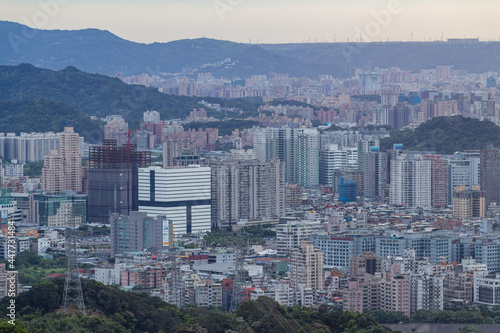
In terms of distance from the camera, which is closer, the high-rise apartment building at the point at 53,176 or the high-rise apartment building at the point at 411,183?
the high-rise apartment building at the point at 53,176

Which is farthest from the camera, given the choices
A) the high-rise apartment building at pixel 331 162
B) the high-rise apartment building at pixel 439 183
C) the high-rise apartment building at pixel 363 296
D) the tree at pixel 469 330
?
the high-rise apartment building at pixel 331 162

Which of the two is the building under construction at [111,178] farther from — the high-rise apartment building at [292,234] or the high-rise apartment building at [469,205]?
the high-rise apartment building at [469,205]

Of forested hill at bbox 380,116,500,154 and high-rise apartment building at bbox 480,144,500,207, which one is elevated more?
forested hill at bbox 380,116,500,154

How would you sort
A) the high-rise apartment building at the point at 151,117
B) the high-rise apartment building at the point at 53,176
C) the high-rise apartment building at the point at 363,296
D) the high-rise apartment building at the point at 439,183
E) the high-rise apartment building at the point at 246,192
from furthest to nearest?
the high-rise apartment building at the point at 151,117 → the high-rise apartment building at the point at 439,183 → the high-rise apartment building at the point at 53,176 → the high-rise apartment building at the point at 246,192 → the high-rise apartment building at the point at 363,296

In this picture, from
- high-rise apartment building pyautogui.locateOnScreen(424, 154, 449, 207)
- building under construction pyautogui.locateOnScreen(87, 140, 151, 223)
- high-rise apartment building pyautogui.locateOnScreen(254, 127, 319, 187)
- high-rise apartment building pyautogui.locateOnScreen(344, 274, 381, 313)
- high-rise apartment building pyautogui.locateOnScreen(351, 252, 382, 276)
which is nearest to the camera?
high-rise apartment building pyautogui.locateOnScreen(344, 274, 381, 313)

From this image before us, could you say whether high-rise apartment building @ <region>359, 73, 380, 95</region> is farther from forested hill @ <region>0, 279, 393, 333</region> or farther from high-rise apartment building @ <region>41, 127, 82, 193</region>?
forested hill @ <region>0, 279, 393, 333</region>

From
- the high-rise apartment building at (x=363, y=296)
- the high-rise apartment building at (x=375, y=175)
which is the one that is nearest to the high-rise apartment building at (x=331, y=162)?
the high-rise apartment building at (x=375, y=175)

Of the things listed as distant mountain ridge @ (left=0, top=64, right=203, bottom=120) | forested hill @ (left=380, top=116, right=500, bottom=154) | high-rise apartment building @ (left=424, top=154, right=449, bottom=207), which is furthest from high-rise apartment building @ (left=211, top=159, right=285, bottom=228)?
distant mountain ridge @ (left=0, top=64, right=203, bottom=120)

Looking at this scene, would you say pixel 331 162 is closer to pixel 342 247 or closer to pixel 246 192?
pixel 246 192

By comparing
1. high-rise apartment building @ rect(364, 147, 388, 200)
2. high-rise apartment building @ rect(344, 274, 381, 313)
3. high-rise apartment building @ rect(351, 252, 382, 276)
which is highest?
high-rise apartment building @ rect(364, 147, 388, 200)
